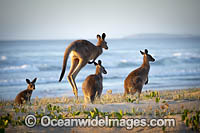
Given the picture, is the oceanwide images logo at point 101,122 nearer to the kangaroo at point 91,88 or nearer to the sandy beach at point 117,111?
the sandy beach at point 117,111

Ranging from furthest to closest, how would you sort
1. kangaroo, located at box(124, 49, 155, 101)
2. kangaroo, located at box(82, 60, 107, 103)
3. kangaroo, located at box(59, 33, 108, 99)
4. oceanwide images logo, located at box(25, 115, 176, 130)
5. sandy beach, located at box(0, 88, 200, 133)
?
kangaroo, located at box(59, 33, 108, 99) < kangaroo, located at box(124, 49, 155, 101) < kangaroo, located at box(82, 60, 107, 103) < oceanwide images logo, located at box(25, 115, 176, 130) < sandy beach, located at box(0, 88, 200, 133)

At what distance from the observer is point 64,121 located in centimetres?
708

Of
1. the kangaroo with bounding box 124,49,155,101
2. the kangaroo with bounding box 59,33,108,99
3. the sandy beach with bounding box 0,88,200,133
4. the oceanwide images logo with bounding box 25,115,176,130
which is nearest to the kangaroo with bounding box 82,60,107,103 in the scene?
the sandy beach with bounding box 0,88,200,133

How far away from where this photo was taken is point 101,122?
6.97 metres

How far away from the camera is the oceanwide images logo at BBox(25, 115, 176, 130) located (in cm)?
686

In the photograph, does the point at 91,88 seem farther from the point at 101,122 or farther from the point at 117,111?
the point at 101,122

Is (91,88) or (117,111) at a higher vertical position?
(91,88)

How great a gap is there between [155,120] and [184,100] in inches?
84.5

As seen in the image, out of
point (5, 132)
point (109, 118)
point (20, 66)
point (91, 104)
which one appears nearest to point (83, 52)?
point (91, 104)

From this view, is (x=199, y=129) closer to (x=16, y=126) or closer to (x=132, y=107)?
(x=132, y=107)

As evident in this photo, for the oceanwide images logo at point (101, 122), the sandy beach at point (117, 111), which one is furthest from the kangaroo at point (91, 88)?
the oceanwide images logo at point (101, 122)

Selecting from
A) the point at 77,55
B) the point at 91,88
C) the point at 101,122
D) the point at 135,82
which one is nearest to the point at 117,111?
the point at 101,122

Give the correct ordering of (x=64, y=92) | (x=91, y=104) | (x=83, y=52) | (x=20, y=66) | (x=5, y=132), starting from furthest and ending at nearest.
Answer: (x=20, y=66), (x=64, y=92), (x=83, y=52), (x=91, y=104), (x=5, y=132)

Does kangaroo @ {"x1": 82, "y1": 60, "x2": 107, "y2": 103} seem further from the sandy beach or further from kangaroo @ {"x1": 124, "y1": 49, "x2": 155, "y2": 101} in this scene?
kangaroo @ {"x1": 124, "y1": 49, "x2": 155, "y2": 101}
